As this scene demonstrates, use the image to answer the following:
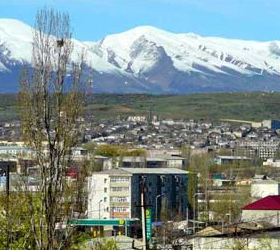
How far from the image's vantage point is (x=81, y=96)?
2447 cm

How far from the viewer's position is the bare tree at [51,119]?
24.0m

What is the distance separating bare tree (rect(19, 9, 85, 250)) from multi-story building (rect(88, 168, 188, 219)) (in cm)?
6692

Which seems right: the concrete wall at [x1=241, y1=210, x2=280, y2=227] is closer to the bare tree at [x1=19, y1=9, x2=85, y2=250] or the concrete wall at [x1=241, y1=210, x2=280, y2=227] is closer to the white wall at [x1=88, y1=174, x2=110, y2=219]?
the white wall at [x1=88, y1=174, x2=110, y2=219]

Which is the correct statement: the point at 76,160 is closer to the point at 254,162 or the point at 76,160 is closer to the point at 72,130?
the point at 72,130

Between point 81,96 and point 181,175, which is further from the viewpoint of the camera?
point 181,175

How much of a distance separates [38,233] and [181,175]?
81.9m

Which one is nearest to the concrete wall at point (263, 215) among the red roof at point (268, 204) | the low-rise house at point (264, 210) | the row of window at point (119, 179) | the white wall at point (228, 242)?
the low-rise house at point (264, 210)

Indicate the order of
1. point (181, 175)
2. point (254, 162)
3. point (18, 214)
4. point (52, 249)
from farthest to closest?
point (254, 162) < point (181, 175) < point (18, 214) < point (52, 249)

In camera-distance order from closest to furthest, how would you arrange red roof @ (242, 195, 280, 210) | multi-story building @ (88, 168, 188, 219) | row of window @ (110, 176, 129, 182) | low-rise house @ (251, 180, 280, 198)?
red roof @ (242, 195, 280, 210), multi-story building @ (88, 168, 188, 219), row of window @ (110, 176, 129, 182), low-rise house @ (251, 180, 280, 198)

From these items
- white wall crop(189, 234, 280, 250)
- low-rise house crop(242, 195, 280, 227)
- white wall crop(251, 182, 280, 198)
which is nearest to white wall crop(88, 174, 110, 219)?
white wall crop(251, 182, 280, 198)

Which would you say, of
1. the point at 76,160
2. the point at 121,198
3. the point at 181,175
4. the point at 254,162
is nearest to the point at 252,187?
the point at 181,175

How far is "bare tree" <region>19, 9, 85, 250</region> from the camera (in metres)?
24.0

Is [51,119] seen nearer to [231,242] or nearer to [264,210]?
[231,242]

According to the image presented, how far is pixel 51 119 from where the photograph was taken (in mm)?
24141
